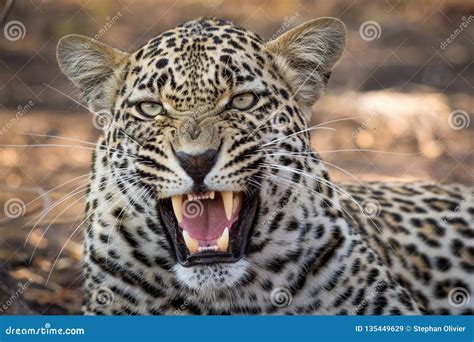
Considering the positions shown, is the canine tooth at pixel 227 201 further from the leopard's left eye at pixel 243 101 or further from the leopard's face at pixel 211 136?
the leopard's left eye at pixel 243 101

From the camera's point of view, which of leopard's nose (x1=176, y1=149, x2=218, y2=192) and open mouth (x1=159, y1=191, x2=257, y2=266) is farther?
open mouth (x1=159, y1=191, x2=257, y2=266)

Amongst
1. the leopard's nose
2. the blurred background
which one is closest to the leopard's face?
the leopard's nose

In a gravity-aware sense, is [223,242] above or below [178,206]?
below

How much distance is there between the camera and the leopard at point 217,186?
4.45 metres

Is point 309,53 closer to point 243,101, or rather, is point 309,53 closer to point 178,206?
point 243,101

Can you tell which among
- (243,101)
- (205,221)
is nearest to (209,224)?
(205,221)

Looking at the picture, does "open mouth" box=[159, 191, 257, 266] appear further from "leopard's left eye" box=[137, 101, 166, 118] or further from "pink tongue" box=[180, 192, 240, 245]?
"leopard's left eye" box=[137, 101, 166, 118]

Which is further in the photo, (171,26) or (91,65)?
(171,26)

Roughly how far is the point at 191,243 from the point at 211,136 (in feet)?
1.70

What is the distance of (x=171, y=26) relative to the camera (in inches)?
278

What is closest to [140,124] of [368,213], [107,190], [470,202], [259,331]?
[107,190]

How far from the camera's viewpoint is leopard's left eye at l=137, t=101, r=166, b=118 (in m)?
4.57

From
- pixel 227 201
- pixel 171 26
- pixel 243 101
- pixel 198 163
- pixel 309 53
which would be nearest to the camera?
pixel 198 163

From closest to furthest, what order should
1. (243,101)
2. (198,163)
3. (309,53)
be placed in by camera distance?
(198,163)
(243,101)
(309,53)
